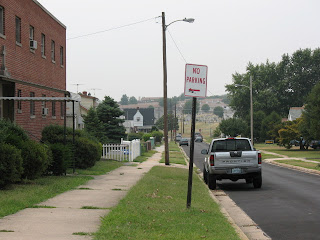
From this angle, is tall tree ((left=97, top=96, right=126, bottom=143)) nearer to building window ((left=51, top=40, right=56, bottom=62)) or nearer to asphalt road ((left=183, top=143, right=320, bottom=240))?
building window ((left=51, top=40, right=56, bottom=62))

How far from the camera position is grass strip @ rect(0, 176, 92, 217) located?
1064cm

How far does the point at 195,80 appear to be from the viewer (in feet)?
36.3

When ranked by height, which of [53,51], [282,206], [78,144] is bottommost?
[282,206]

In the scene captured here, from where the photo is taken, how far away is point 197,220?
9.70 metres

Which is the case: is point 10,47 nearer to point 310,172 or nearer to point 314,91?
point 310,172

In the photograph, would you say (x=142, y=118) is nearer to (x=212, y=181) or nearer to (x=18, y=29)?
(x=18, y=29)

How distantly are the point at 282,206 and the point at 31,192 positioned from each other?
6422mm

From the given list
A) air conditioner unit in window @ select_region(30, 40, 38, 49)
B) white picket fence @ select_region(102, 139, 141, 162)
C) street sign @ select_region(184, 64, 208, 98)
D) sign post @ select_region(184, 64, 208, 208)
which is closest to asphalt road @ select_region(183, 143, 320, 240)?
sign post @ select_region(184, 64, 208, 208)

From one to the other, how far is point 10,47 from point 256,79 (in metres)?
87.6

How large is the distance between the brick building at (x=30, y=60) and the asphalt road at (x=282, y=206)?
869 centimetres

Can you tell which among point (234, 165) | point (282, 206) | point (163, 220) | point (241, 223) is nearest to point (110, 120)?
point (234, 165)

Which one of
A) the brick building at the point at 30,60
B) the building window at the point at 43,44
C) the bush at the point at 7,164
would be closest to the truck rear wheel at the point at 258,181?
the brick building at the point at 30,60

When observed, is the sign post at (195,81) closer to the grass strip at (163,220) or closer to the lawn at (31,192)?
the grass strip at (163,220)

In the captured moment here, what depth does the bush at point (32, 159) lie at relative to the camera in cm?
1488
